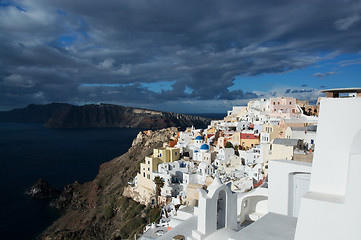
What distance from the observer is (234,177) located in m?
24.8

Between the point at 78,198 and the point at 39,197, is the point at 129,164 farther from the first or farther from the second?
the point at 39,197

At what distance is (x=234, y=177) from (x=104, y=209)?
62.6ft

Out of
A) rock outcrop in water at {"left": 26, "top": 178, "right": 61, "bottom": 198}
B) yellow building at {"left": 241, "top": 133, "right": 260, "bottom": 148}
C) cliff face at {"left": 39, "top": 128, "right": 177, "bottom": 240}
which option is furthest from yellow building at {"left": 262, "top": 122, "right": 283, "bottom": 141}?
rock outcrop in water at {"left": 26, "top": 178, "right": 61, "bottom": 198}

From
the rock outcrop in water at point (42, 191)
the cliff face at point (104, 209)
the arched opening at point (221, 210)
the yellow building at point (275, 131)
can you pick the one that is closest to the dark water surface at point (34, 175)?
the rock outcrop in water at point (42, 191)

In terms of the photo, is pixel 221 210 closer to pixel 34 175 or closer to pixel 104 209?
pixel 104 209

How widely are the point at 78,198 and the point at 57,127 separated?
511 feet

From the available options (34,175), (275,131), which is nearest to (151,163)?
(275,131)

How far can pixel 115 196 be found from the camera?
36.0 m

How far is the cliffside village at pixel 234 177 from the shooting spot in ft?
27.8

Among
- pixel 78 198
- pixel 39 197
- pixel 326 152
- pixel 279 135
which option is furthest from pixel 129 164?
pixel 326 152

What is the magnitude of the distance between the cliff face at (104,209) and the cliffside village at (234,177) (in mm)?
2316

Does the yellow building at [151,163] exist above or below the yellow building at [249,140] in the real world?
below

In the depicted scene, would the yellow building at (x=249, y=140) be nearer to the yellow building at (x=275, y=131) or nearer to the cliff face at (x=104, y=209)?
the yellow building at (x=275, y=131)

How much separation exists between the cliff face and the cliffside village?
232cm
